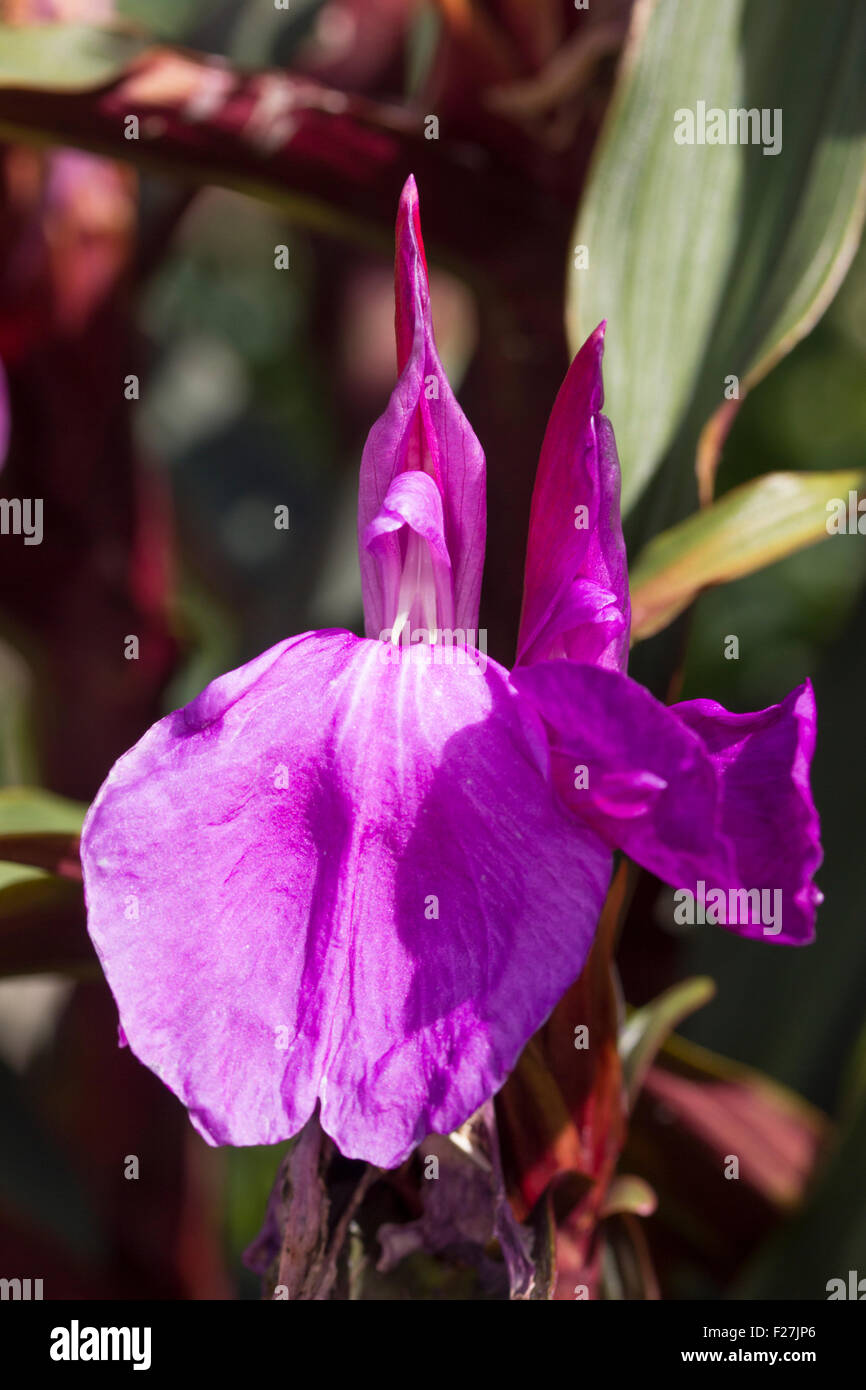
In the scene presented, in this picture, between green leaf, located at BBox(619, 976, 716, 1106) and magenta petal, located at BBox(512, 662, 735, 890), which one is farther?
green leaf, located at BBox(619, 976, 716, 1106)

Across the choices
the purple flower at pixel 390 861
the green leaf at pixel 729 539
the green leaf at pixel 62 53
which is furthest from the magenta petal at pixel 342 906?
the green leaf at pixel 62 53

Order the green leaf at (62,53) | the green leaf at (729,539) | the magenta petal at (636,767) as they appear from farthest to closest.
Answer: the green leaf at (62,53) → the green leaf at (729,539) → the magenta petal at (636,767)

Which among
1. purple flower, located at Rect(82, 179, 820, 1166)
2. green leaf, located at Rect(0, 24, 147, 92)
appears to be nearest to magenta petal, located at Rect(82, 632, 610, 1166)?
purple flower, located at Rect(82, 179, 820, 1166)

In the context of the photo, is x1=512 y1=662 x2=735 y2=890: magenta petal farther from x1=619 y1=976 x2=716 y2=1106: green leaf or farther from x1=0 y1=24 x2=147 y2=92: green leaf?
x1=0 y1=24 x2=147 y2=92: green leaf

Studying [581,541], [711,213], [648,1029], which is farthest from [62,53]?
[648,1029]

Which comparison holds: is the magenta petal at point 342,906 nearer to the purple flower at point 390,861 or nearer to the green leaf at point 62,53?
the purple flower at point 390,861

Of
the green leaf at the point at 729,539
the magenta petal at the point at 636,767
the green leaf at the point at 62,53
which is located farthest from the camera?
the green leaf at the point at 62,53
